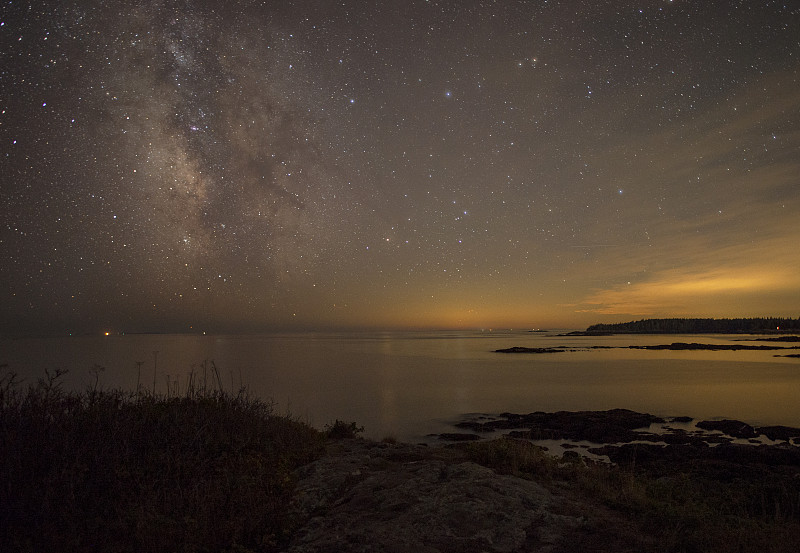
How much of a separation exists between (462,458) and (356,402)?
21121 mm

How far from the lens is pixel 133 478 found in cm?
607

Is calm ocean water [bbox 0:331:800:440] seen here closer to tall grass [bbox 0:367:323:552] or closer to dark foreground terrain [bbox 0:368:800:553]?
tall grass [bbox 0:367:323:552]

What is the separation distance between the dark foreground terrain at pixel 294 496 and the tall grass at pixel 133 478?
22 millimetres

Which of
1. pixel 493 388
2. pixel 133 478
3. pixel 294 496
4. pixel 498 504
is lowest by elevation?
pixel 493 388

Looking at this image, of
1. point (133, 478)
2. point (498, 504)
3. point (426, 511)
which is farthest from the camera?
point (133, 478)

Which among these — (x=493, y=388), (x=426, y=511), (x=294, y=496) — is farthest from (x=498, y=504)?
(x=493, y=388)

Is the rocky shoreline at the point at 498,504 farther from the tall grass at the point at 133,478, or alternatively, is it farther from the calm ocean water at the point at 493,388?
the calm ocean water at the point at 493,388

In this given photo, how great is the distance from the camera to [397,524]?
17.2 feet

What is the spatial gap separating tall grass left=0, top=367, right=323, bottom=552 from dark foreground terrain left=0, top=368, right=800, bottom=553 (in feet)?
0.07

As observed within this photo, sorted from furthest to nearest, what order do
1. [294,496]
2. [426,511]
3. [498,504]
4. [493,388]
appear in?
1. [493,388]
2. [294,496]
3. [498,504]
4. [426,511]

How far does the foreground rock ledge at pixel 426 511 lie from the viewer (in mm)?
4880

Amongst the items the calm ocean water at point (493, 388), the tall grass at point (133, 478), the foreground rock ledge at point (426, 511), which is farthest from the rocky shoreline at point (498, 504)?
the calm ocean water at point (493, 388)

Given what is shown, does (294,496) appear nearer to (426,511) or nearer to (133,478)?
(426,511)

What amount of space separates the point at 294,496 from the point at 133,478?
217 centimetres
